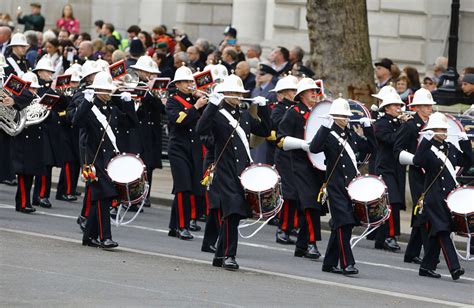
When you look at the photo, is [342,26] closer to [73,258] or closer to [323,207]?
[323,207]

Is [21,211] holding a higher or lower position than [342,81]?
lower

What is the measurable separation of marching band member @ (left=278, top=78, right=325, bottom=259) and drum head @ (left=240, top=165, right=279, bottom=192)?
840mm

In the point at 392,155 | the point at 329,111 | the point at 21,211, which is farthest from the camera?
the point at 21,211

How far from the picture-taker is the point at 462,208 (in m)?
15.2

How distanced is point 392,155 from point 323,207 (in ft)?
5.23

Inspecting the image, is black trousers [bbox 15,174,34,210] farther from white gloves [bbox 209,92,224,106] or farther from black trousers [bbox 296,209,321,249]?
A: white gloves [bbox 209,92,224,106]

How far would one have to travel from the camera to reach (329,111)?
52.8 feet

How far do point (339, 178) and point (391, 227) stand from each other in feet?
8.15

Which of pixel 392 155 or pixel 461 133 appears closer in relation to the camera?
pixel 461 133

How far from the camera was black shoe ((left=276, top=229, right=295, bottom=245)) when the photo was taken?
17.6 meters

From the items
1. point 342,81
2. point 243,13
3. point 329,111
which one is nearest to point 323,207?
point 329,111

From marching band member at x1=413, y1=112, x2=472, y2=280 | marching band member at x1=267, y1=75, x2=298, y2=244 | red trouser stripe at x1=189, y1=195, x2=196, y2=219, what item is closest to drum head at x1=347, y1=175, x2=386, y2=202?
marching band member at x1=413, y1=112, x2=472, y2=280

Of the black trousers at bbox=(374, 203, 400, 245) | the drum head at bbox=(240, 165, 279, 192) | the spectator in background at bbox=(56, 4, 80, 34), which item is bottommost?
the black trousers at bbox=(374, 203, 400, 245)

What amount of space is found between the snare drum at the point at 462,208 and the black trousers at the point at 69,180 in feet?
21.9
